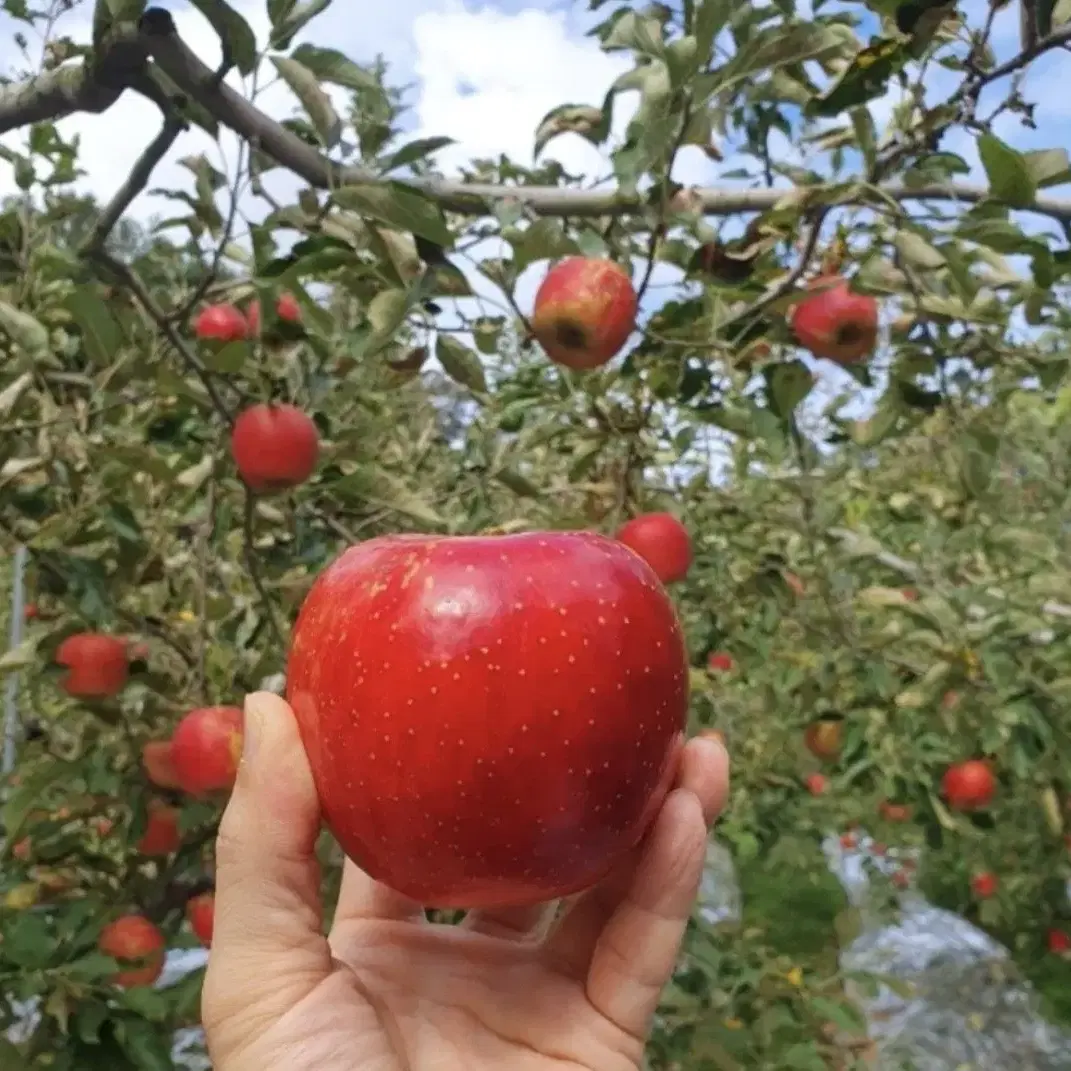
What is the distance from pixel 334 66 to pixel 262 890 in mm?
881

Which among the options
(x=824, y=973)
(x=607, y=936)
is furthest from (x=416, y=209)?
(x=824, y=973)

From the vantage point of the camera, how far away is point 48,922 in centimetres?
145

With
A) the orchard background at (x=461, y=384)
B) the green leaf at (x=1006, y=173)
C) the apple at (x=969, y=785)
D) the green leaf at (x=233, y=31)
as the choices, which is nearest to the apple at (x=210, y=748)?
the orchard background at (x=461, y=384)

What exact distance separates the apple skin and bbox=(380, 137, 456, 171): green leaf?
1.87ft

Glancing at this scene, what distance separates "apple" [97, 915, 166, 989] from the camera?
145 centimetres

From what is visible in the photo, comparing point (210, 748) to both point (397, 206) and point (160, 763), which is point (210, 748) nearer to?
point (160, 763)

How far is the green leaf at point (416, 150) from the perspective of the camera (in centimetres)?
119

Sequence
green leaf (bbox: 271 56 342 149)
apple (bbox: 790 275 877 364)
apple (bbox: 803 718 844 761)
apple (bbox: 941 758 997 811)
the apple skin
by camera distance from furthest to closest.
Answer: apple (bbox: 803 718 844 761) < apple (bbox: 941 758 997 811) < apple (bbox: 790 275 877 364) < green leaf (bbox: 271 56 342 149) < the apple skin

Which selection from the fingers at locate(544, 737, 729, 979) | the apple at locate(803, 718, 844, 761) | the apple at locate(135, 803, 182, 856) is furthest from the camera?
the apple at locate(803, 718, 844, 761)

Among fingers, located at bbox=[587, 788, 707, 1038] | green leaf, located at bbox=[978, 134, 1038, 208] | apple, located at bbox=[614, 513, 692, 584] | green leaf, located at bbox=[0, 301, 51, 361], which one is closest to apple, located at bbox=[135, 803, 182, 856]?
green leaf, located at bbox=[0, 301, 51, 361]

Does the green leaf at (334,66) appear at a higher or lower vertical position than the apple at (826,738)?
higher

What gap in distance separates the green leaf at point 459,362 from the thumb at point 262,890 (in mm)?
689

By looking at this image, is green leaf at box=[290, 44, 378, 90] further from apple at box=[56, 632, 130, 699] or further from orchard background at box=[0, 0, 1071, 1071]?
apple at box=[56, 632, 130, 699]

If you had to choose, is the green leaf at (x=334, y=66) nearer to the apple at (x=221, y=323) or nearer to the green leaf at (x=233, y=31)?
the green leaf at (x=233, y=31)
